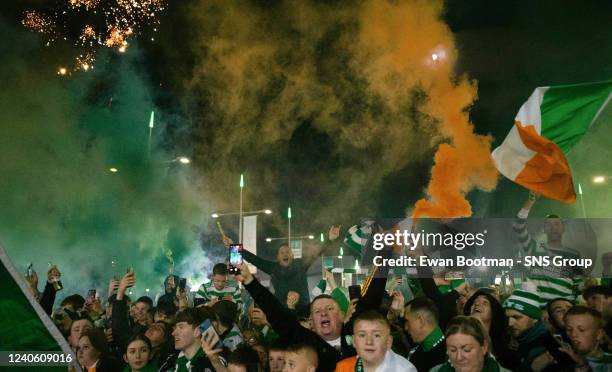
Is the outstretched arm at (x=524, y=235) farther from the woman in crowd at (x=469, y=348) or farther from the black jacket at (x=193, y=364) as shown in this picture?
the black jacket at (x=193, y=364)

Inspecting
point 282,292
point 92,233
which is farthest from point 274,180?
point 282,292

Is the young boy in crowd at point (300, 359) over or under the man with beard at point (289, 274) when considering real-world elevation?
under

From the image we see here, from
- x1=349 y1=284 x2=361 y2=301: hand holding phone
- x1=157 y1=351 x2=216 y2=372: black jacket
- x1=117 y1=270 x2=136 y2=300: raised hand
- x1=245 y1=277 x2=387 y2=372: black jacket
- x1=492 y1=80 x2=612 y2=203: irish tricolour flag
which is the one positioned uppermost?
x1=492 y1=80 x2=612 y2=203: irish tricolour flag

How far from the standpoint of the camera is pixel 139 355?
5.83 metres

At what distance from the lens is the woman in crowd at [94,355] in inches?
242

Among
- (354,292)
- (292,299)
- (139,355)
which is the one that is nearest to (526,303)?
(354,292)

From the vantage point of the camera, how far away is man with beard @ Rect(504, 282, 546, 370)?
4.96m

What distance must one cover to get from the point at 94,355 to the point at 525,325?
470 centimetres

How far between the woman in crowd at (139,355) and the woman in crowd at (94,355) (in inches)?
13.7

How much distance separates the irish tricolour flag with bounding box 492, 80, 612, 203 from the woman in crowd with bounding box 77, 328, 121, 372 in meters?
5.51

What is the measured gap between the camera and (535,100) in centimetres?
747

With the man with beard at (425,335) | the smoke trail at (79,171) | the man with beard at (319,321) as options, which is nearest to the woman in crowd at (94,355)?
the man with beard at (319,321)

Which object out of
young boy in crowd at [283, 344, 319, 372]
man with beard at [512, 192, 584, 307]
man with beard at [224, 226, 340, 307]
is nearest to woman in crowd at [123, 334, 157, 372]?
young boy in crowd at [283, 344, 319, 372]

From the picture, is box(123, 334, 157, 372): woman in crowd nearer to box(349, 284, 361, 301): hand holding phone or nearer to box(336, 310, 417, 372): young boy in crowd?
box(349, 284, 361, 301): hand holding phone
